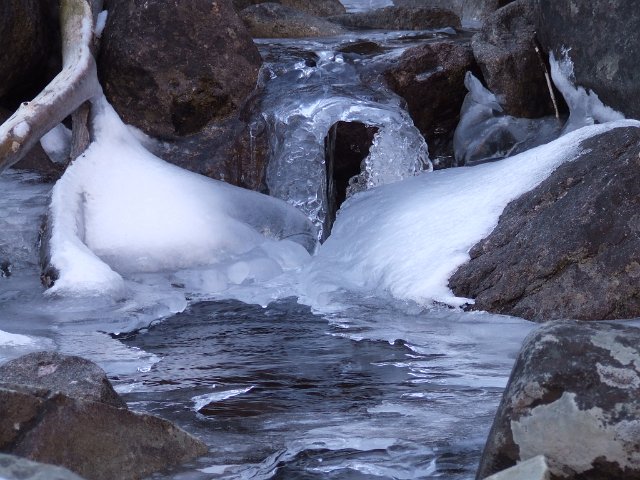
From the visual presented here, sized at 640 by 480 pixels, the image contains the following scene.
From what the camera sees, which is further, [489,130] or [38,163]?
[489,130]

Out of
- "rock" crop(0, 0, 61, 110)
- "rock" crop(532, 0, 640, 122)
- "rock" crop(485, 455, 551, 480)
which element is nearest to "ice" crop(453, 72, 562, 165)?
"rock" crop(532, 0, 640, 122)

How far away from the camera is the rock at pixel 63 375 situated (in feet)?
10.0

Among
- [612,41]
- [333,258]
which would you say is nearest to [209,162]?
[333,258]

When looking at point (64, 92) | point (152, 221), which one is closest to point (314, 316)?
point (152, 221)

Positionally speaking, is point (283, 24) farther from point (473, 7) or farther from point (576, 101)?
point (473, 7)

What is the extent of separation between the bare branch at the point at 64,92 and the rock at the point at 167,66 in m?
0.20

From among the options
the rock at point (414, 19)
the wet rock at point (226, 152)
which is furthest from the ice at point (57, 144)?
the rock at point (414, 19)

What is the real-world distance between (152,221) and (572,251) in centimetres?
259

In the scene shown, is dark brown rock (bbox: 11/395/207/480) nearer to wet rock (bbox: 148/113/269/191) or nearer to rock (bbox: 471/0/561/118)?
wet rock (bbox: 148/113/269/191)

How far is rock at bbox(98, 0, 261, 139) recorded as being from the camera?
23.2ft

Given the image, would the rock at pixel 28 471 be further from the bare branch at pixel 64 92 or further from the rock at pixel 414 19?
the rock at pixel 414 19

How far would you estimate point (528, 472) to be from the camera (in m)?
2.11

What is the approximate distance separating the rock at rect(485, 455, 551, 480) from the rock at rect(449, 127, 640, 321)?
2.60 m

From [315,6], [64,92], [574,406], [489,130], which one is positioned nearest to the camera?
[574,406]
